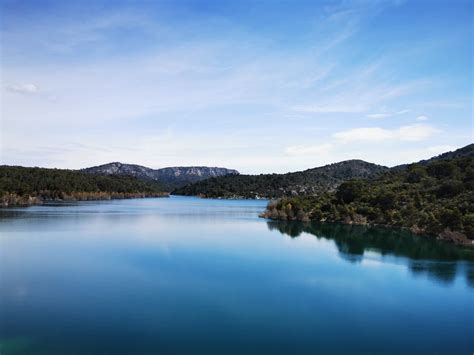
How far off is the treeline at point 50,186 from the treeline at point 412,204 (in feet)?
182

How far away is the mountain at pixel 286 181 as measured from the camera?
151000 mm

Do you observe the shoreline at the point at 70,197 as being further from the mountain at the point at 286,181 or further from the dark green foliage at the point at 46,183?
the mountain at the point at 286,181

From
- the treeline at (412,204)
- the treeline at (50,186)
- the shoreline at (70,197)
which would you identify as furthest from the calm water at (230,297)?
the treeline at (50,186)

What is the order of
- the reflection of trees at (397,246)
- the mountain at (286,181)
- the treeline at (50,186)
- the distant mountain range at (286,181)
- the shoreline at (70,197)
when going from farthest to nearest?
1. the mountain at (286,181)
2. the distant mountain range at (286,181)
3. the treeline at (50,186)
4. the shoreline at (70,197)
5. the reflection of trees at (397,246)

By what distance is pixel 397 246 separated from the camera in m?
39.0

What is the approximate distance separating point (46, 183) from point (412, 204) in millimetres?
89172

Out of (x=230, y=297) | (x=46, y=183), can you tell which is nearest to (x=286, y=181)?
(x=46, y=183)

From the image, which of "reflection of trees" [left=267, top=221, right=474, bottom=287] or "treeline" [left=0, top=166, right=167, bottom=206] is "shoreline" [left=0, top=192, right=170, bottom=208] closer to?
"treeline" [left=0, top=166, right=167, bottom=206]

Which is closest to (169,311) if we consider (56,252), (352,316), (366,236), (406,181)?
(352,316)

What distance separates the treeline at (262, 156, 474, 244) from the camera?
42.3 m

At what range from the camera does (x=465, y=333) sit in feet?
52.7

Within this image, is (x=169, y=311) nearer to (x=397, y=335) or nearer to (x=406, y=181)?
(x=397, y=335)

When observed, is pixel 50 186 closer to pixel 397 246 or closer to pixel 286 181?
pixel 286 181

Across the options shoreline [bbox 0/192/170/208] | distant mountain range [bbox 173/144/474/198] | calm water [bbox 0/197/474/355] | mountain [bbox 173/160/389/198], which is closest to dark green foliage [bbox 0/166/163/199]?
shoreline [bbox 0/192/170/208]
